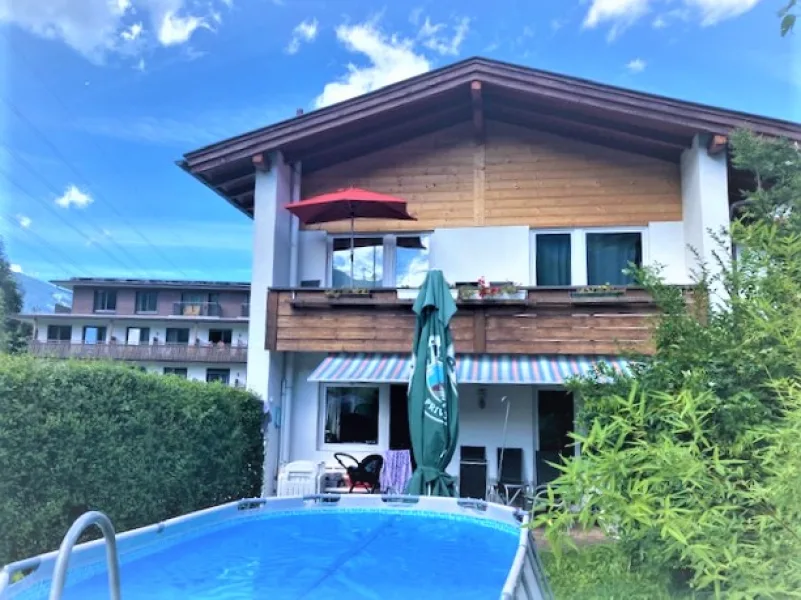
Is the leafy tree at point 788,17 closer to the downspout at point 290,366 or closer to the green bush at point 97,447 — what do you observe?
the green bush at point 97,447

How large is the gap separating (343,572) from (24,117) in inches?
313

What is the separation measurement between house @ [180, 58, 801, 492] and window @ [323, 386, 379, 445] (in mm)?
45

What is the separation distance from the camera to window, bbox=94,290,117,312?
7806cm

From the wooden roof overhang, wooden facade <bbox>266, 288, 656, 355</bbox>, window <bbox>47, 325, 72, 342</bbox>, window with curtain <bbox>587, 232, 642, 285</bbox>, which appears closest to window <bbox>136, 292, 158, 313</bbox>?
window <bbox>47, 325, 72, 342</bbox>

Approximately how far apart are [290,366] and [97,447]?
32.4ft

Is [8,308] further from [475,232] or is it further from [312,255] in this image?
[475,232]

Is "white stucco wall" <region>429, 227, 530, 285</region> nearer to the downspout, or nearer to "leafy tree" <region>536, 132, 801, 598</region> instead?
the downspout

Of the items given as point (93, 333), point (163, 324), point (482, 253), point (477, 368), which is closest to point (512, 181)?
point (482, 253)

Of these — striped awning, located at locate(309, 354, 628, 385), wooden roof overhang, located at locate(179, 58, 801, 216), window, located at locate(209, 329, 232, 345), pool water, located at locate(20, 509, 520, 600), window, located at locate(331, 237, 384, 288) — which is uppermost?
wooden roof overhang, located at locate(179, 58, 801, 216)

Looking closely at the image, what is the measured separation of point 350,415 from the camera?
64.1ft

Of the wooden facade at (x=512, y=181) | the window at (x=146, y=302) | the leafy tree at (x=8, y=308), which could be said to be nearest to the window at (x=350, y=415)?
the wooden facade at (x=512, y=181)

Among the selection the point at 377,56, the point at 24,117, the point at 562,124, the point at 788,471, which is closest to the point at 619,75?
the point at 562,124

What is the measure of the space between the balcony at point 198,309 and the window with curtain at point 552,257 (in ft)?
218

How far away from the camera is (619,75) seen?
58.8 ft
